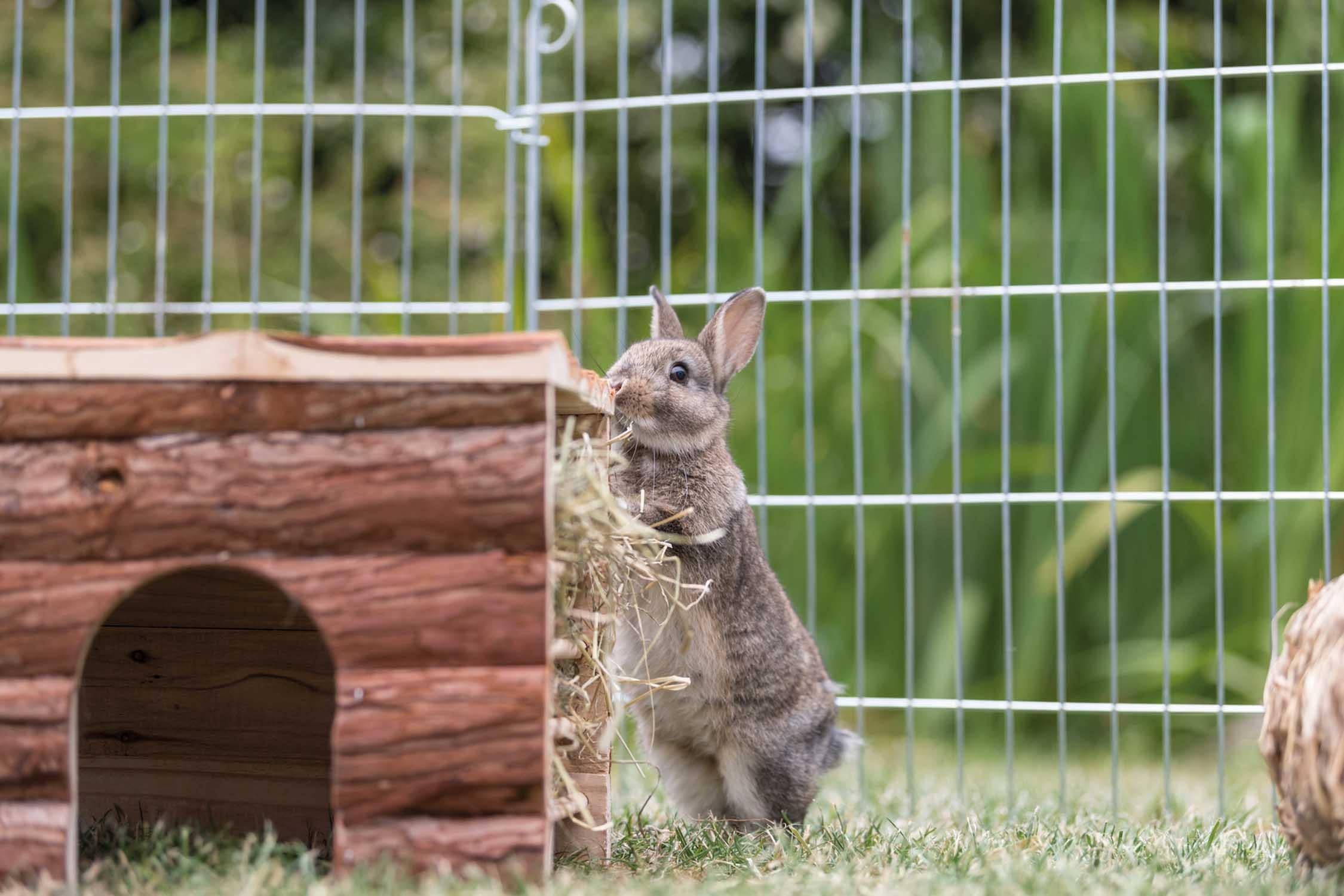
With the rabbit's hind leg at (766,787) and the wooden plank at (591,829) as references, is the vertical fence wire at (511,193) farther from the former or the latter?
the wooden plank at (591,829)

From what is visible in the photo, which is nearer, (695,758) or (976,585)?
(695,758)

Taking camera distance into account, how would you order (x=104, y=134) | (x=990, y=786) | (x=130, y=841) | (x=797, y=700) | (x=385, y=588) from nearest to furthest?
(x=385, y=588) < (x=130, y=841) < (x=797, y=700) < (x=990, y=786) < (x=104, y=134)

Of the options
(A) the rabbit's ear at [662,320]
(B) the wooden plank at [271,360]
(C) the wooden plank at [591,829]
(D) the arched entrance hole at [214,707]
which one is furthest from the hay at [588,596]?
(A) the rabbit's ear at [662,320]

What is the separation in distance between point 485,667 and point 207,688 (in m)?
0.95

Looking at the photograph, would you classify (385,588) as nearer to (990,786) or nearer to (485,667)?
(485,667)

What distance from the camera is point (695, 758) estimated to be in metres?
3.42

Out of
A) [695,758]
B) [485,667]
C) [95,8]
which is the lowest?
[695,758]

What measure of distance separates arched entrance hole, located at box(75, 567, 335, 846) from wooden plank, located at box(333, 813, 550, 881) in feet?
2.33

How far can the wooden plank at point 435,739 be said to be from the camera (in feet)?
7.22

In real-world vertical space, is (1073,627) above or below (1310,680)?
below

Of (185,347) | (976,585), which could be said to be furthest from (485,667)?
(976,585)

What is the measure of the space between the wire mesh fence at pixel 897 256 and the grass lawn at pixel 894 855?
27 centimetres

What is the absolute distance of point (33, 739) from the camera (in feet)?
7.25

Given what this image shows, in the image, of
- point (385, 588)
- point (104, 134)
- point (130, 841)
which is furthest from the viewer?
point (104, 134)
